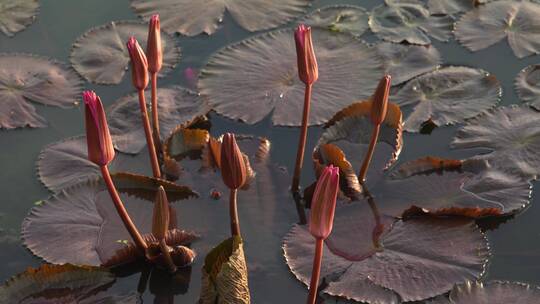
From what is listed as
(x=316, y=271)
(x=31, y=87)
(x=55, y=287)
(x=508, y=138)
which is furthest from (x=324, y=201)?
(x=31, y=87)

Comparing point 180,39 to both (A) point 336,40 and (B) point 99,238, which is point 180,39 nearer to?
(A) point 336,40

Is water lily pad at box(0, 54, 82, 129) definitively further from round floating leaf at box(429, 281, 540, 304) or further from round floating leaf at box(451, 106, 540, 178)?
round floating leaf at box(429, 281, 540, 304)

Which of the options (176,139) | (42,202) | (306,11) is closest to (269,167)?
(176,139)

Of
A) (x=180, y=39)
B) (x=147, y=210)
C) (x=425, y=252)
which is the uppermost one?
(x=180, y=39)

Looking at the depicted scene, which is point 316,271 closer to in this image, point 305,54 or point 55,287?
point 305,54

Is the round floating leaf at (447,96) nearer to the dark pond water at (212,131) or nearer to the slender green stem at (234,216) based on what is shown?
the dark pond water at (212,131)

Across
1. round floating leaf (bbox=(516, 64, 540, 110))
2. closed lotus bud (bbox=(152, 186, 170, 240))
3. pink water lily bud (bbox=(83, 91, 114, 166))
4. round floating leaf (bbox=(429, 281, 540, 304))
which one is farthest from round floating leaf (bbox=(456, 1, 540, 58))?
pink water lily bud (bbox=(83, 91, 114, 166))

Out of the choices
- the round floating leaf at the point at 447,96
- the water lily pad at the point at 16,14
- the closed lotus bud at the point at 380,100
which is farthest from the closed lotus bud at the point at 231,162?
the water lily pad at the point at 16,14
